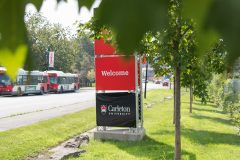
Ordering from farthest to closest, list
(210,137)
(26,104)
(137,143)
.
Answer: (26,104), (210,137), (137,143)


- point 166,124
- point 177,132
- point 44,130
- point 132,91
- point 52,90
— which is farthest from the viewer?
point 52,90

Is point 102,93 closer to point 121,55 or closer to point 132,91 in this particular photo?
point 132,91

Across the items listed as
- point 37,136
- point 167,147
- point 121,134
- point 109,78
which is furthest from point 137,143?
point 37,136

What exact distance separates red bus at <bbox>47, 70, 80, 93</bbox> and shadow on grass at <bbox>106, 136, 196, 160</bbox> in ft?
89.6

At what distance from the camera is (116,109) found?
37.3 ft

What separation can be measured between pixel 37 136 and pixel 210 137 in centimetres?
463

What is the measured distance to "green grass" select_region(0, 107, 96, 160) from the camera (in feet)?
31.3

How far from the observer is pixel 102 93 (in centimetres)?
1158

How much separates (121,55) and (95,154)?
8.88 metres

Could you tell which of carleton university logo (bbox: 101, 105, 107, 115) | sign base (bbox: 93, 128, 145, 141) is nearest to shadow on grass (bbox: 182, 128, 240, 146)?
sign base (bbox: 93, 128, 145, 141)

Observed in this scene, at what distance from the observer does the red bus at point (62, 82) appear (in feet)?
129

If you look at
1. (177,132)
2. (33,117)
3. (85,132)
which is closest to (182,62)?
(177,132)

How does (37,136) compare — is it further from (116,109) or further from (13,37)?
(13,37)

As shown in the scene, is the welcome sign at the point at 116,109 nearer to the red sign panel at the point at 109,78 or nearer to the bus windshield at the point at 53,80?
the red sign panel at the point at 109,78
